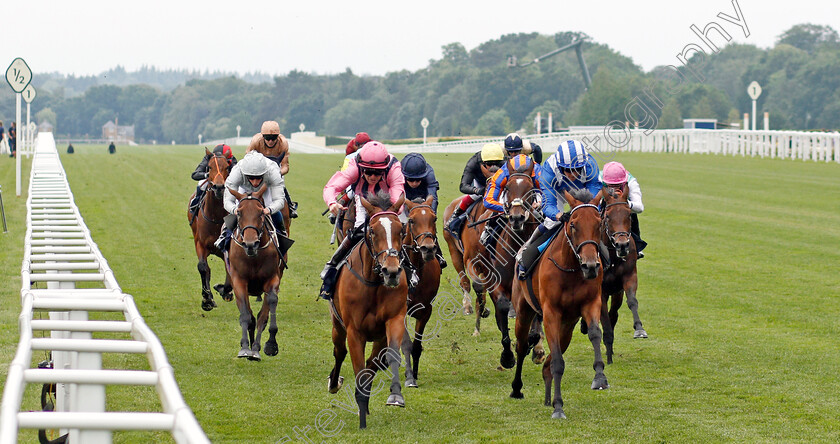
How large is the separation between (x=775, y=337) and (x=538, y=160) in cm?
327

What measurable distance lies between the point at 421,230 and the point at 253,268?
2662 mm

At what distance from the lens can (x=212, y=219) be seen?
13.2 m

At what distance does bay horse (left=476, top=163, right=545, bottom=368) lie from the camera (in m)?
9.99

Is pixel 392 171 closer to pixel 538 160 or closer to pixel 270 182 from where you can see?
pixel 270 182

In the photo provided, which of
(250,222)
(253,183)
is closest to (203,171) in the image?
(253,183)

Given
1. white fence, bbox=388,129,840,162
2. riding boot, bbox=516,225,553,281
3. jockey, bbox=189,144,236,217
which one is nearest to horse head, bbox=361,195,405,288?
riding boot, bbox=516,225,553,281

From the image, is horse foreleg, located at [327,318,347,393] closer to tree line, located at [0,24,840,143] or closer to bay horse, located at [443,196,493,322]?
bay horse, located at [443,196,493,322]

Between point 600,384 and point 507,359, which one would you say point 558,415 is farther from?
point 507,359

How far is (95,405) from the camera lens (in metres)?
4.17

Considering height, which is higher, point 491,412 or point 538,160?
point 538,160

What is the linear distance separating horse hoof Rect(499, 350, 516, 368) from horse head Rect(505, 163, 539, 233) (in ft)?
3.83

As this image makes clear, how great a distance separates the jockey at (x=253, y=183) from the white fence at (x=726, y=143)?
20.7m

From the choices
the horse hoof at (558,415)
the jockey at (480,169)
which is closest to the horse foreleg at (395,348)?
the horse hoof at (558,415)

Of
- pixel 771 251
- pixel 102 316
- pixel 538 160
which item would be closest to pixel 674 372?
pixel 538 160
